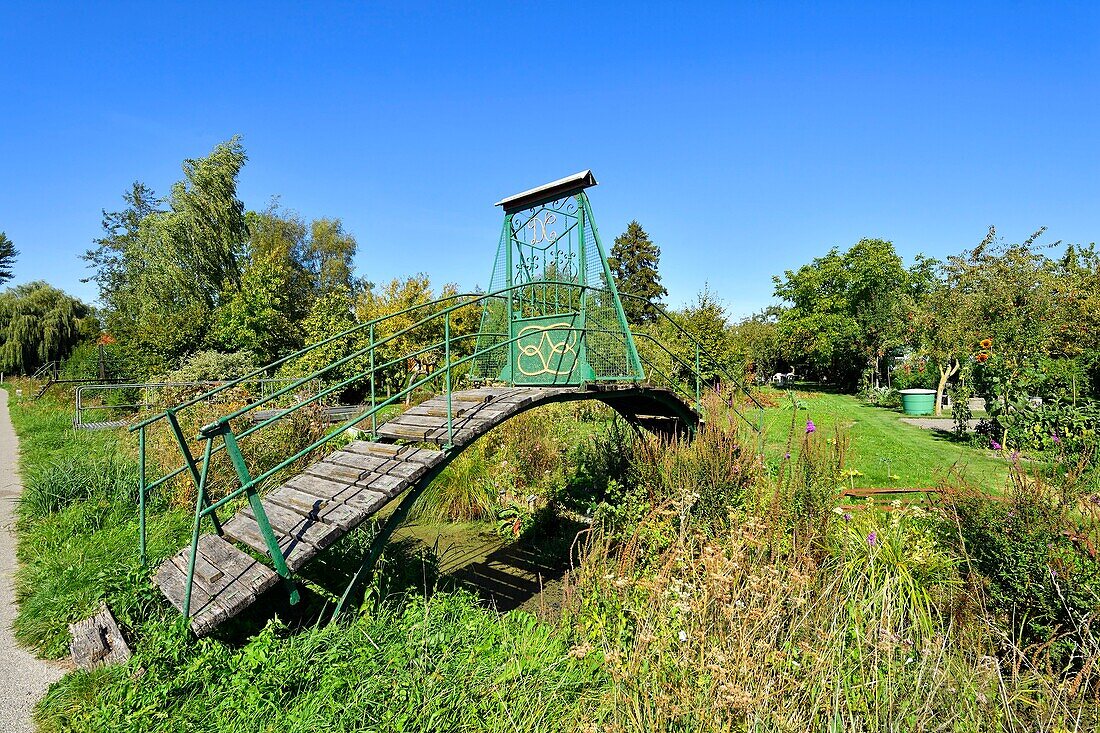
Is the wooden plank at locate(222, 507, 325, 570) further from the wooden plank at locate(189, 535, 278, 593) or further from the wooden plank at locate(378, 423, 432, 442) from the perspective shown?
the wooden plank at locate(378, 423, 432, 442)

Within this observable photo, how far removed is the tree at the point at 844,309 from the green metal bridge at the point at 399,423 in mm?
20188

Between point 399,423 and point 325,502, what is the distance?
4.08ft

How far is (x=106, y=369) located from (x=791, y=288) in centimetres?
3241

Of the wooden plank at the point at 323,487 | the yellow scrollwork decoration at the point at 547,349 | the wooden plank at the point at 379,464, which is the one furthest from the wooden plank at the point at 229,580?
the yellow scrollwork decoration at the point at 547,349

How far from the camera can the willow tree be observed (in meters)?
31.6

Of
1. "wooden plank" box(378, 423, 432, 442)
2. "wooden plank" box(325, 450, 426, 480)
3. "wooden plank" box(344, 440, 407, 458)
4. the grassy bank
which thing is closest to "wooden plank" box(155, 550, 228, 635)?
the grassy bank

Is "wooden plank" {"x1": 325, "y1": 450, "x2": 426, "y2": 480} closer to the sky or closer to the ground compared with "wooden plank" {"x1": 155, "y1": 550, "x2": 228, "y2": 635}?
closer to the sky

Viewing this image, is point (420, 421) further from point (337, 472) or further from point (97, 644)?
point (97, 644)

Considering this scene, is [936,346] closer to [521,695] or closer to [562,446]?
[562,446]

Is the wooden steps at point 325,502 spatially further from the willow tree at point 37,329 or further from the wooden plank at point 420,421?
the willow tree at point 37,329

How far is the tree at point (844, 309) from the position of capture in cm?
2531

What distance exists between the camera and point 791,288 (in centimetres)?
3222

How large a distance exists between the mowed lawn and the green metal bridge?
2200 mm

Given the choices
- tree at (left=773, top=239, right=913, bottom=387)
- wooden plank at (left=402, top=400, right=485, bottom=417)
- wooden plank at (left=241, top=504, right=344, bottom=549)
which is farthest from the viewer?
tree at (left=773, top=239, right=913, bottom=387)
